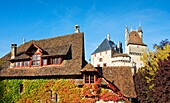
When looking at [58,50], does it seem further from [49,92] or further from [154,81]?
[154,81]

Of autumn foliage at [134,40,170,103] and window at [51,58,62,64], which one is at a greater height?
window at [51,58,62,64]

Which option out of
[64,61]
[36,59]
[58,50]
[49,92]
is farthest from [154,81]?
[36,59]

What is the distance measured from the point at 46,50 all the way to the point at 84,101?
8936 mm

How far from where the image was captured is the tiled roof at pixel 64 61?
2741 cm

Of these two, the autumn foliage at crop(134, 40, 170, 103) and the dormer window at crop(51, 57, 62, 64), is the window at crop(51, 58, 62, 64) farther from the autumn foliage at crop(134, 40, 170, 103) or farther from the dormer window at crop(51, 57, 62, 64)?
the autumn foliage at crop(134, 40, 170, 103)

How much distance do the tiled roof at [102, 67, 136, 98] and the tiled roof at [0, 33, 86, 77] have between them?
3.73 meters

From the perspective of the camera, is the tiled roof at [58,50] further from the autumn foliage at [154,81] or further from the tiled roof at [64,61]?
the autumn foliage at [154,81]

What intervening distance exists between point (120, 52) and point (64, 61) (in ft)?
169

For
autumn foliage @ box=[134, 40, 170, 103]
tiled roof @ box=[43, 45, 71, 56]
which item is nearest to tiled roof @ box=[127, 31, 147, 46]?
autumn foliage @ box=[134, 40, 170, 103]

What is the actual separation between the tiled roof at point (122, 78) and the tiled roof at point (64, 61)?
3.73 m

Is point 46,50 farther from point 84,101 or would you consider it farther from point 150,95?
point 150,95

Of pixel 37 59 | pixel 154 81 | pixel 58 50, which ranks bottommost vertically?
pixel 154 81

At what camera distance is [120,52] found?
78.0 m

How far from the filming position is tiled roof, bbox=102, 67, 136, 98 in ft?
90.3
